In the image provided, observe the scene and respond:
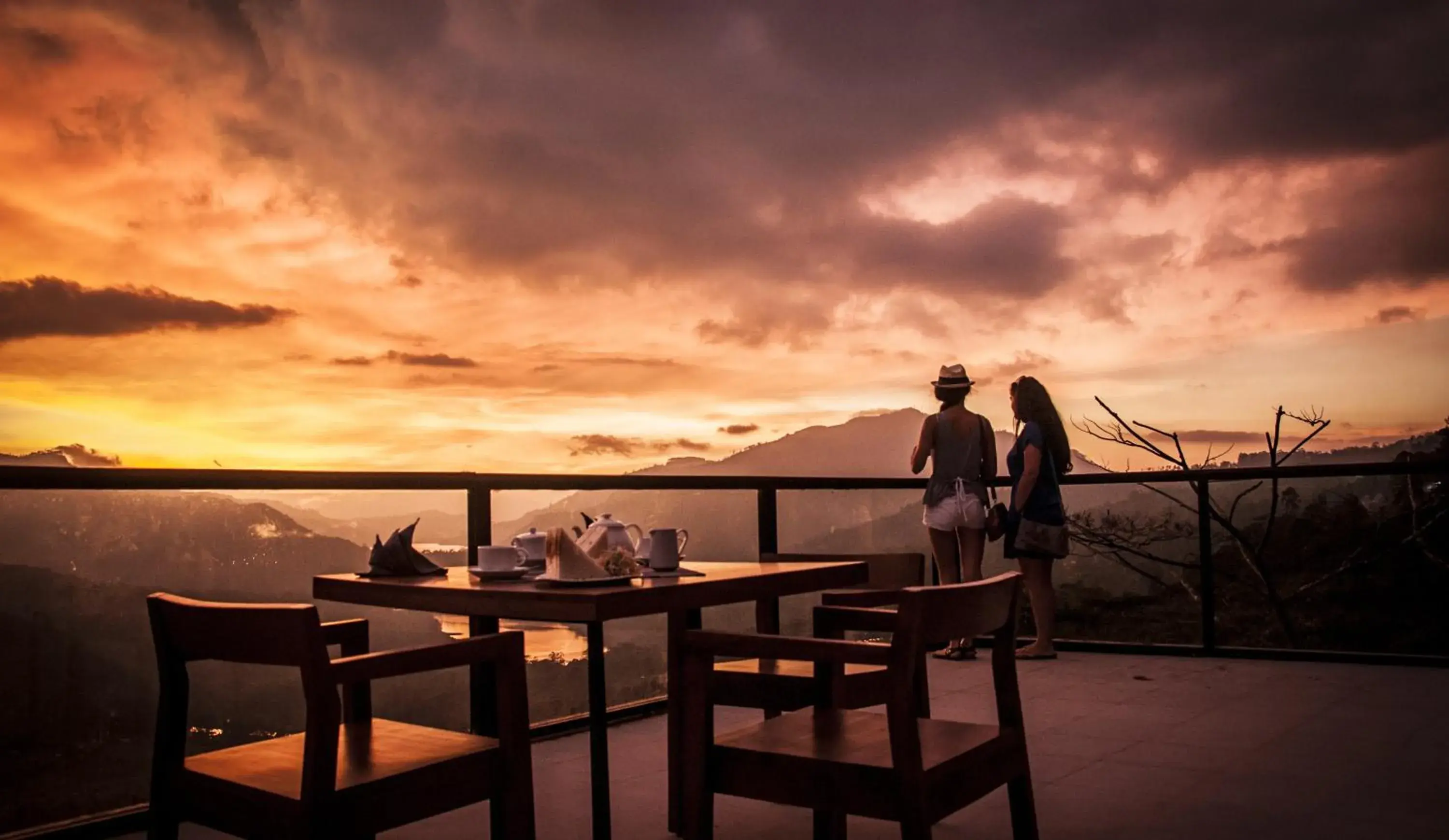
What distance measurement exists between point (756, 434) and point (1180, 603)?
3.64 metres

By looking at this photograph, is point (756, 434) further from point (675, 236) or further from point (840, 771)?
point (840, 771)

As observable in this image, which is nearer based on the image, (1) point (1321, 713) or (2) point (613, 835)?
(2) point (613, 835)

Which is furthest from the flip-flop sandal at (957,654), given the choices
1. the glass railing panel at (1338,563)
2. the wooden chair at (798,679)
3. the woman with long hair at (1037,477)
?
the wooden chair at (798,679)

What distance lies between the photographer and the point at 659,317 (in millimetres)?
11062

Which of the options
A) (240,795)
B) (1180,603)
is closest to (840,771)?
(240,795)

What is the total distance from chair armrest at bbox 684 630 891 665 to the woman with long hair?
4.11 m

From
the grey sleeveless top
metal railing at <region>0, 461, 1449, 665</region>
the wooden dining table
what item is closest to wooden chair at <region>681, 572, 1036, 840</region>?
the wooden dining table

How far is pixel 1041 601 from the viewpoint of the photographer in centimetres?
612

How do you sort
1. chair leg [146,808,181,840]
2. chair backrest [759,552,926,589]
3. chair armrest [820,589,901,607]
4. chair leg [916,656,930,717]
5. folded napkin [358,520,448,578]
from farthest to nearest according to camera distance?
chair backrest [759,552,926,589] < chair armrest [820,589,901,607] < chair leg [916,656,930,717] < folded napkin [358,520,448,578] < chair leg [146,808,181,840]

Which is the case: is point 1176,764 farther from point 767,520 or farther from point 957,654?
point 957,654

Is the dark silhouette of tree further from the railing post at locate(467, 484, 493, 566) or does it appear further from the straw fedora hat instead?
the railing post at locate(467, 484, 493, 566)

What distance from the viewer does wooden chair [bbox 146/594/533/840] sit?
1.69 m

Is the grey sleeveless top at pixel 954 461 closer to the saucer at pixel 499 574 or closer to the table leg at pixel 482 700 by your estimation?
the table leg at pixel 482 700

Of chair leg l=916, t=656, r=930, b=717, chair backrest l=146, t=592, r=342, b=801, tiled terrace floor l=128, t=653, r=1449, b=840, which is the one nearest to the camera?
chair backrest l=146, t=592, r=342, b=801
